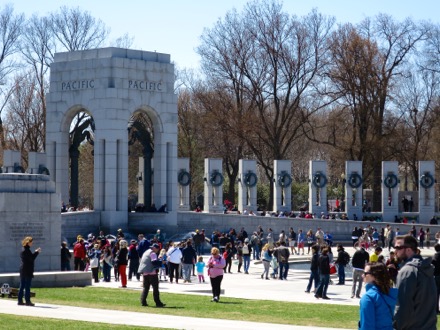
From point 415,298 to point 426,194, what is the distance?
2107 inches

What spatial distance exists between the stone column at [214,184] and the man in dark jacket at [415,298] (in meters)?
49.7

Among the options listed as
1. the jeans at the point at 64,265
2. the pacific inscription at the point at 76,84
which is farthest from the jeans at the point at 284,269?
the pacific inscription at the point at 76,84

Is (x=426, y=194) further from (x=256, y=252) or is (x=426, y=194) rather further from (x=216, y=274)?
(x=216, y=274)

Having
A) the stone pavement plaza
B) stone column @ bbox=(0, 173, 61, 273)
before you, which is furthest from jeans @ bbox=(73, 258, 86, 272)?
the stone pavement plaza

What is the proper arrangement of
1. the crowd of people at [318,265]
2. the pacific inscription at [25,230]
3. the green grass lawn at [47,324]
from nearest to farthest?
the crowd of people at [318,265] → the green grass lawn at [47,324] → the pacific inscription at [25,230]

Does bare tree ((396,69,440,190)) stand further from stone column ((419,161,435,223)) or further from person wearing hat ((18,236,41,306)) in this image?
person wearing hat ((18,236,41,306))

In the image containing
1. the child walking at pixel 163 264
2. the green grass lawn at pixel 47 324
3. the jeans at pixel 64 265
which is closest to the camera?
the green grass lawn at pixel 47 324

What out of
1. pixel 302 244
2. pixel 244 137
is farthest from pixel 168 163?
pixel 244 137

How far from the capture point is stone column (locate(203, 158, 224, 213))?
201 ft

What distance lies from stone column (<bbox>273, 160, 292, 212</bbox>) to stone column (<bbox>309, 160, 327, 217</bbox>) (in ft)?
4.33

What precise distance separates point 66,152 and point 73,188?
6.04ft

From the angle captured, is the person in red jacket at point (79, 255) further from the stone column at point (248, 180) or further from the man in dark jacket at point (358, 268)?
the stone column at point (248, 180)

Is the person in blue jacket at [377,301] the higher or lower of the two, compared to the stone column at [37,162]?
lower

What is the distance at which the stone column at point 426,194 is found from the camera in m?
63.7
